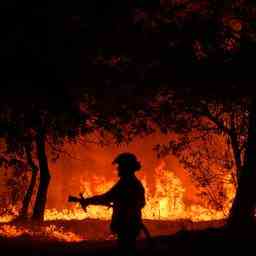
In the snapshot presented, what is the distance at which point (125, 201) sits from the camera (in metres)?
9.05

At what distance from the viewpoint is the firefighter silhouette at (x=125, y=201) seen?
9.06m

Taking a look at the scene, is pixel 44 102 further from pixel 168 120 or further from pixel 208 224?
pixel 208 224

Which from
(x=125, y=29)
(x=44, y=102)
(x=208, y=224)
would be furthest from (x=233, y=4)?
(x=208, y=224)

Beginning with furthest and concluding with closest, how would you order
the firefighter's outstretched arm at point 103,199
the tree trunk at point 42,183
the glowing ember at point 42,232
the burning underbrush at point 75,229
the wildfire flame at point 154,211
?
the tree trunk at point 42,183
the wildfire flame at point 154,211
the burning underbrush at point 75,229
the glowing ember at point 42,232
the firefighter's outstretched arm at point 103,199

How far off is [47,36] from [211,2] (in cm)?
480

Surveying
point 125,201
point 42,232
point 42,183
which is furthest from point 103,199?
point 42,183

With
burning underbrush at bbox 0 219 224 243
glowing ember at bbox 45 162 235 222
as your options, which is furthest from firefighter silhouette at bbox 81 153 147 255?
glowing ember at bbox 45 162 235 222

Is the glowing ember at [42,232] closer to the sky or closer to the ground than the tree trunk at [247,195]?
closer to the ground

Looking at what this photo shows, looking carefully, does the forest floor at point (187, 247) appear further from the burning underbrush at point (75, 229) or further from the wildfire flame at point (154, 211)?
the wildfire flame at point (154, 211)

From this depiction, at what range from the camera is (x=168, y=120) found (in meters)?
20.7

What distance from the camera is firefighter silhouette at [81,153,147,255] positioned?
9.06m

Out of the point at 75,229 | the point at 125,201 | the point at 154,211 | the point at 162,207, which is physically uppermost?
the point at 162,207

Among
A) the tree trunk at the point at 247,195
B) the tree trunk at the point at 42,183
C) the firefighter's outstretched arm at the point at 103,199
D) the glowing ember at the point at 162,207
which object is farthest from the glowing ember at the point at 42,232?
the firefighter's outstretched arm at the point at 103,199

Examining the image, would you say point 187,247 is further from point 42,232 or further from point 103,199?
point 42,232
